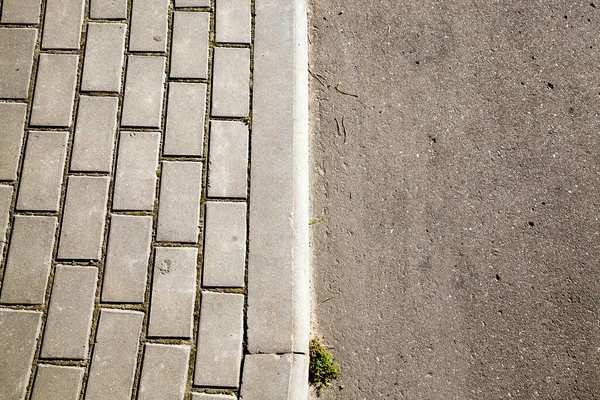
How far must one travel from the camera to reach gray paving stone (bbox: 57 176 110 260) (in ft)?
10.4

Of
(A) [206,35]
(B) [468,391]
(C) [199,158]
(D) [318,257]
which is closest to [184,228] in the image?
(C) [199,158]

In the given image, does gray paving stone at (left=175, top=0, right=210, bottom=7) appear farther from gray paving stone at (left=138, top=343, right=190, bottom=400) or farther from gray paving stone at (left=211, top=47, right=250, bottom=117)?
gray paving stone at (left=138, top=343, right=190, bottom=400)

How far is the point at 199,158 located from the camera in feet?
10.9

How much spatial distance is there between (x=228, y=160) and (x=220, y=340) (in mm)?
1057

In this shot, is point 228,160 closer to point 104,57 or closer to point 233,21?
point 233,21

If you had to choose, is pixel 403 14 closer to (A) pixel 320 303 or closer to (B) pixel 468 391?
(A) pixel 320 303

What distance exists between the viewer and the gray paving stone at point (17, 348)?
297 cm

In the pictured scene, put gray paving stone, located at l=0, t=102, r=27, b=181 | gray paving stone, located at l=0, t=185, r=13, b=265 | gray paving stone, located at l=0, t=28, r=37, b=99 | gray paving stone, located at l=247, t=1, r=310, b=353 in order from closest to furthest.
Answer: gray paving stone, located at l=247, t=1, r=310, b=353 < gray paving stone, located at l=0, t=185, r=13, b=265 < gray paving stone, located at l=0, t=102, r=27, b=181 < gray paving stone, located at l=0, t=28, r=37, b=99

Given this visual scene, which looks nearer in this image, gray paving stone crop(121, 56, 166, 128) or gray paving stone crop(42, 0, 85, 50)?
gray paving stone crop(121, 56, 166, 128)

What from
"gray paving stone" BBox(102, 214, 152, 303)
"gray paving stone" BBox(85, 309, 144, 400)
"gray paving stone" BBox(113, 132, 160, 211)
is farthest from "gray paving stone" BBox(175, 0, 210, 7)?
"gray paving stone" BBox(85, 309, 144, 400)

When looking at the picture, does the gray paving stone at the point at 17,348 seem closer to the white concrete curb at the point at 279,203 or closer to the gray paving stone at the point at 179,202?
the gray paving stone at the point at 179,202

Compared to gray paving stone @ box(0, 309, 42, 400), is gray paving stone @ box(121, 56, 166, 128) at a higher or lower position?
higher

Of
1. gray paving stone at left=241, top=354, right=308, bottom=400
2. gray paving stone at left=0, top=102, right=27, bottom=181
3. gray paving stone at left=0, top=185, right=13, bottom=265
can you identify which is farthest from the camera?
gray paving stone at left=0, top=102, right=27, bottom=181

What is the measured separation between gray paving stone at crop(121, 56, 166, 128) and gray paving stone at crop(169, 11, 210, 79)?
0.34 ft
